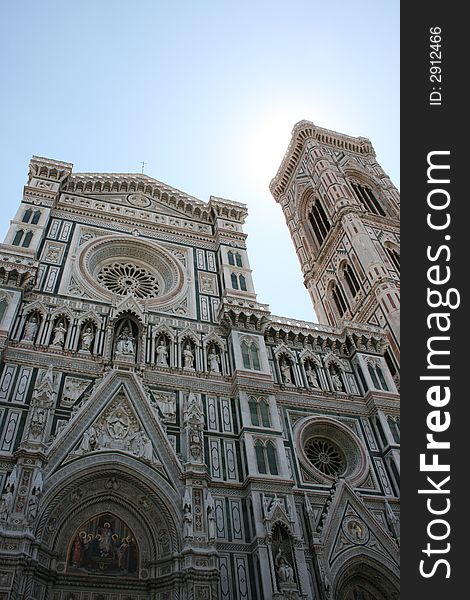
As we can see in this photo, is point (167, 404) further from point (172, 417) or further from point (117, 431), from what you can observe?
point (117, 431)

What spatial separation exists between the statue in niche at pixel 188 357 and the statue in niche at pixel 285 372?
10.7 ft

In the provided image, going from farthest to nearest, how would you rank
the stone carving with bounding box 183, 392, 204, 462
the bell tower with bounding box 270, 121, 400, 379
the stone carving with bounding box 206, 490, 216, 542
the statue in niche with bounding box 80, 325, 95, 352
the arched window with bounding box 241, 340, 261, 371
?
1. the bell tower with bounding box 270, 121, 400, 379
2. the arched window with bounding box 241, 340, 261, 371
3. the statue in niche with bounding box 80, 325, 95, 352
4. the stone carving with bounding box 183, 392, 204, 462
5. the stone carving with bounding box 206, 490, 216, 542

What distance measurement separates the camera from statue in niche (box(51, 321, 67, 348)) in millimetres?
15891

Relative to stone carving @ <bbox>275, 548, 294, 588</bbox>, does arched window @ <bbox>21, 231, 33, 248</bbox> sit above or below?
above

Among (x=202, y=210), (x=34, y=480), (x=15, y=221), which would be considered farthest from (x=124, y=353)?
(x=202, y=210)

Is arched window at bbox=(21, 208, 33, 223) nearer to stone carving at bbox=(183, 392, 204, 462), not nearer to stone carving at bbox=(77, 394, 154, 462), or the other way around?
stone carving at bbox=(77, 394, 154, 462)

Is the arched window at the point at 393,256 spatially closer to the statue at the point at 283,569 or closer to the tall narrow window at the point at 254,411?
the tall narrow window at the point at 254,411

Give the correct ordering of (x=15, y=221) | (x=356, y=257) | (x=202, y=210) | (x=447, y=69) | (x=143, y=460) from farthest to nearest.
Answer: (x=356, y=257) → (x=202, y=210) → (x=15, y=221) → (x=143, y=460) → (x=447, y=69)

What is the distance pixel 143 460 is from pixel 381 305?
1546 centimetres

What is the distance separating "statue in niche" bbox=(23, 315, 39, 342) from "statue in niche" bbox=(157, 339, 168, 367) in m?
3.73

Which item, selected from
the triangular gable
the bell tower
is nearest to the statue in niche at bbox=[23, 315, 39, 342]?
the triangular gable

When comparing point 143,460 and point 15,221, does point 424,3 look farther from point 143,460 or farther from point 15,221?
point 15,221

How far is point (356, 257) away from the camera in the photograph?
29.4 m

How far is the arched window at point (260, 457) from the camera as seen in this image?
572 inches
